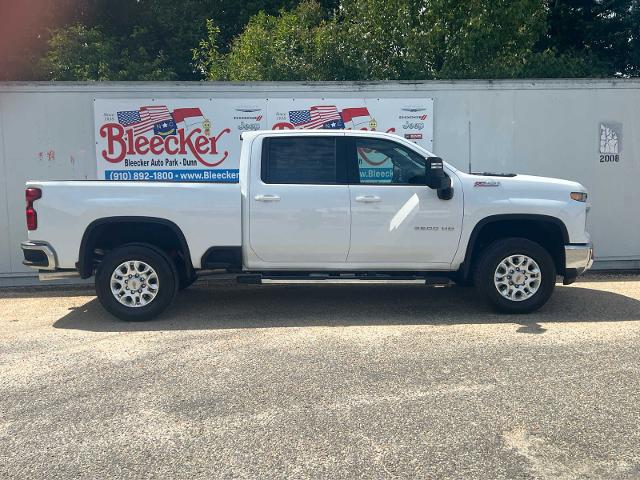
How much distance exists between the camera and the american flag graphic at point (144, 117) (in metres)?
9.71

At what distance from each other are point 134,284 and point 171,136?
10.8 ft

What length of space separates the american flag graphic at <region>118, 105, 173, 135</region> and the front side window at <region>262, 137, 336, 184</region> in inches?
119

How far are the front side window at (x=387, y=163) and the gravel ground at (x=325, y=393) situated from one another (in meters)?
1.49

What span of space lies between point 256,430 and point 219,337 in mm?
2276

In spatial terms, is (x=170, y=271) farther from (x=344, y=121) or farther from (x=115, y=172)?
(x=344, y=121)

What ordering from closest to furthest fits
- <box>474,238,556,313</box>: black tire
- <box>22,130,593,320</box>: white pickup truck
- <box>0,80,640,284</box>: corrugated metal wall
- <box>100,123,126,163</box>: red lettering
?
→ <box>22,130,593,320</box>: white pickup truck → <box>474,238,556,313</box>: black tire → <box>100,123,126,163</box>: red lettering → <box>0,80,640,284</box>: corrugated metal wall

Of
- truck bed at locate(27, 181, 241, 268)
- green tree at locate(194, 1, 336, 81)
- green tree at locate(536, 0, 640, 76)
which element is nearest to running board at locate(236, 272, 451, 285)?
truck bed at locate(27, 181, 241, 268)

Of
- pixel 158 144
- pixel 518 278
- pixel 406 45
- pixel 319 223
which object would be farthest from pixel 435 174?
pixel 406 45

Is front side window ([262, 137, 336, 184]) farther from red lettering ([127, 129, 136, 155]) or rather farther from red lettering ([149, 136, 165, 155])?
red lettering ([127, 129, 136, 155])

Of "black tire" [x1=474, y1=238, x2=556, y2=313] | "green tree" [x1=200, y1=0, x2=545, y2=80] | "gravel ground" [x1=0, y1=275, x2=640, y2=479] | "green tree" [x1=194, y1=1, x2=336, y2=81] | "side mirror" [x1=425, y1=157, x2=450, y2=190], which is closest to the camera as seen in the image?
"gravel ground" [x1=0, y1=275, x2=640, y2=479]

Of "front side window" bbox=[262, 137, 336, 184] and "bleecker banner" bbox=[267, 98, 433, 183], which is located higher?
"bleecker banner" bbox=[267, 98, 433, 183]

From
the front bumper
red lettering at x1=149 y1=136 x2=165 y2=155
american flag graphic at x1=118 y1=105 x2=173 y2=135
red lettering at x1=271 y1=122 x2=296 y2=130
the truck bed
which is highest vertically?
american flag graphic at x1=118 y1=105 x2=173 y2=135

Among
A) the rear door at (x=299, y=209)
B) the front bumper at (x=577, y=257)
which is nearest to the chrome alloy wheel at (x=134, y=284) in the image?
the rear door at (x=299, y=209)

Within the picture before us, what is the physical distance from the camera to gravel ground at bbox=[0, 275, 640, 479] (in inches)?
154
